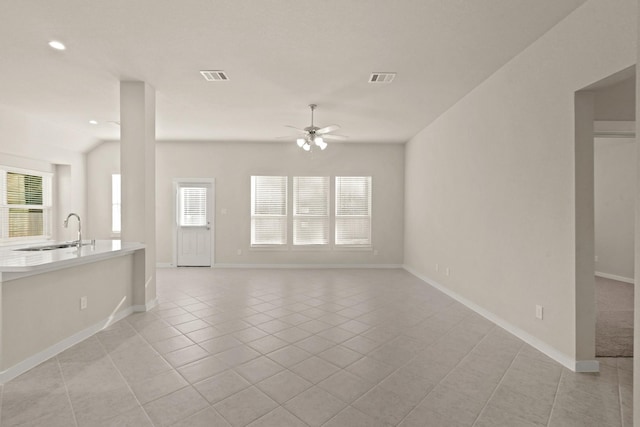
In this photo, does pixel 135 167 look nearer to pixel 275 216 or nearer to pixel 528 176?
pixel 275 216

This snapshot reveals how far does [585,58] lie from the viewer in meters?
2.42

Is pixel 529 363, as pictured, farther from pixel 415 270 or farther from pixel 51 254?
pixel 51 254

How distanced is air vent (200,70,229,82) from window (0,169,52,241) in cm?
473

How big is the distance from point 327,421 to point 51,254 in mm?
3160

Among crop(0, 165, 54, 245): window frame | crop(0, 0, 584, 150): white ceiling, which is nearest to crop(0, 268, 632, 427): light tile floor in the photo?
crop(0, 0, 584, 150): white ceiling

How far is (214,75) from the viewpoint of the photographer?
373 centimetres

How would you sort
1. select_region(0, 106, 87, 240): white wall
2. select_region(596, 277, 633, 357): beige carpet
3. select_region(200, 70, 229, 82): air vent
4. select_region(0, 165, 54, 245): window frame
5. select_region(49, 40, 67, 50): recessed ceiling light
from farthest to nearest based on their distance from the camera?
select_region(0, 165, 54, 245): window frame < select_region(0, 106, 87, 240): white wall < select_region(200, 70, 229, 82): air vent < select_region(49, 40, 67, 50): recessed ceiling light < select_region(596, 277, 633, 357): beige carpet

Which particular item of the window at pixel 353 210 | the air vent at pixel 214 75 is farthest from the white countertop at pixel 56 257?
the window at pixel 353 210

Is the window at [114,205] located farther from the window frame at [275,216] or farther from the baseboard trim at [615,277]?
the baseboard trim at [615,277]

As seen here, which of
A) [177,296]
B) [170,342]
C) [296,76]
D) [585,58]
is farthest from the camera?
[177,296]

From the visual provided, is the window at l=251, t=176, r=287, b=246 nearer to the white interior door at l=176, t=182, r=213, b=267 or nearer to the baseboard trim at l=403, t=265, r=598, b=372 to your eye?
the white interior door at l=176, t=182, r=213, b=267

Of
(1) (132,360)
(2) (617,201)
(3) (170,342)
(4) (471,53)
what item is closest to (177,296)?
(3) (170,342)

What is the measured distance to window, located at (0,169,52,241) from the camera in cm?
557

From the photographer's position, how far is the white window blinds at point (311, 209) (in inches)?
289
